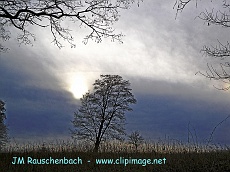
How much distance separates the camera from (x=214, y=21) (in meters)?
9.81

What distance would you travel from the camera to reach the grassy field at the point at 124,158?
8555 millimetres

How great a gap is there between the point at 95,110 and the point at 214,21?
19099mm

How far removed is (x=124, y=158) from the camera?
9977 millimetres

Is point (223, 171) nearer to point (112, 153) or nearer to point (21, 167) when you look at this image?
point (112, 153)

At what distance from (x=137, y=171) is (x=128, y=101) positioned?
65.9ft

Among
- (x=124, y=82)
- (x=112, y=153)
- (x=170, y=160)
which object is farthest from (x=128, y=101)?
(x=170, y=160)

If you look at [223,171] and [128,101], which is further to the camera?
[128,101]

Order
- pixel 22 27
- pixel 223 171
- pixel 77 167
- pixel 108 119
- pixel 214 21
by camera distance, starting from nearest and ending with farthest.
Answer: pixel 223 171 < pixel 77 167 < pixel 214 21 < pixel 22 27 < pixel 108 119

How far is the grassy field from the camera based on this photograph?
8.55 metres

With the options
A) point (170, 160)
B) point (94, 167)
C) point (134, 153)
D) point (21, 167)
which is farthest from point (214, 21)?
point (21, 167)

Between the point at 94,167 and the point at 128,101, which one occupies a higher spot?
the point at 128,101

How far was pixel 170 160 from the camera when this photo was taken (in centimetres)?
916

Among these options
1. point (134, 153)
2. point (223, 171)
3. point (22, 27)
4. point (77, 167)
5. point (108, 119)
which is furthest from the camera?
point (108, 119)

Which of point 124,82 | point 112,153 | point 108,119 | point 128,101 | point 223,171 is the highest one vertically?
point 124,82
